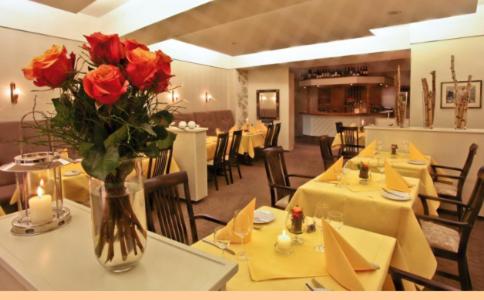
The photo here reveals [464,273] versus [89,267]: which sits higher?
[89,267]

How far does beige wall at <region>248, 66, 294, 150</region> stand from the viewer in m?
8.49

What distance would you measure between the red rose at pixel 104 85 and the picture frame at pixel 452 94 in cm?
578

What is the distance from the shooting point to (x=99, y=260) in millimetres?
790

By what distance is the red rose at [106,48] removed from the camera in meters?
0.72

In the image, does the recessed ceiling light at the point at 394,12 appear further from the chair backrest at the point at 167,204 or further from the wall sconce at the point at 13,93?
the wall sconce at the point at 13,93

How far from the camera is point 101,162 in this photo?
0.71m

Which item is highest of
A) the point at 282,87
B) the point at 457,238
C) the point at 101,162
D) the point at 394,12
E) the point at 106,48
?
the point at 394,12

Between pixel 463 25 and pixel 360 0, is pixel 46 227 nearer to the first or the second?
pixel 360 0

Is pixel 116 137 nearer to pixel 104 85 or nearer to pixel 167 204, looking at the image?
pixel 104 85

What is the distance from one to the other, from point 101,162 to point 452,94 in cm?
589

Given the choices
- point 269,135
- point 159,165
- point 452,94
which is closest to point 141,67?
point 159,165

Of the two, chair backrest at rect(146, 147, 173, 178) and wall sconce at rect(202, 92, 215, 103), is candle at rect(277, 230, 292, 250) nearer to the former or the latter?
chair backrest at rect(146, 147, 173, 178)

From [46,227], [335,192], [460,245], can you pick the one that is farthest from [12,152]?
[460,245]

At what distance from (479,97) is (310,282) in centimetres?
539
